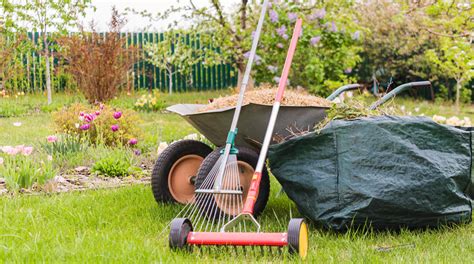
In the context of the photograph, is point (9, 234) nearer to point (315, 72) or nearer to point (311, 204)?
point (311, 204)

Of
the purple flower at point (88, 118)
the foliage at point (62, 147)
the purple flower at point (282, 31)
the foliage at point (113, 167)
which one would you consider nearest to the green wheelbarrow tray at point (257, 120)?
the foliage at point (113, 167)

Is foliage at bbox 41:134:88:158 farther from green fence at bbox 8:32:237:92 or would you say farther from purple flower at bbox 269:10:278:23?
green fence at bbox 8:32:237:92

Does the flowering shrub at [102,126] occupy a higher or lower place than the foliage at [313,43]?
lower

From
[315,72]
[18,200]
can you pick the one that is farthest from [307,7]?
[18,200]

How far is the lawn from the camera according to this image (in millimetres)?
2938

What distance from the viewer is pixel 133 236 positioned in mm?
3309

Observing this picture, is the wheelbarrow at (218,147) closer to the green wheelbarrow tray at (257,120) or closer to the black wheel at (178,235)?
the green wheelbarrow tray at (257,120)

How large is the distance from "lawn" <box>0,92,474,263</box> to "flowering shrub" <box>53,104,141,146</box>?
5.92 ft

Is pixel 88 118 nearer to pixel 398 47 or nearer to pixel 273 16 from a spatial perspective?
pixel 273 16

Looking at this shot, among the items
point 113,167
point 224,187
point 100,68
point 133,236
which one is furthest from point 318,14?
point 133,236

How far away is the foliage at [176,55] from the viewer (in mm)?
12305

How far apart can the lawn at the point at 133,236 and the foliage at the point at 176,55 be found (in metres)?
7.84

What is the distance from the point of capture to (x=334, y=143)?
11.3 feet

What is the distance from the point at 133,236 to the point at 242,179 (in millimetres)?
684
